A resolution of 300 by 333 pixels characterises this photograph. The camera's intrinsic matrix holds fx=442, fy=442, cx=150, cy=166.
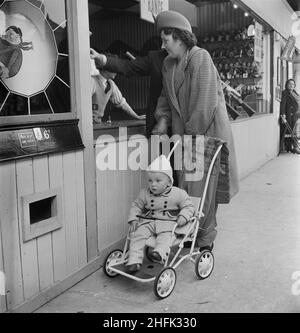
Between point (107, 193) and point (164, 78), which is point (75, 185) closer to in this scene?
point (107, 193)

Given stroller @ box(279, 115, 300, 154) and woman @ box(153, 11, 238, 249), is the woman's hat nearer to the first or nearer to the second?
woman @ box(153, 11, 238, 249)

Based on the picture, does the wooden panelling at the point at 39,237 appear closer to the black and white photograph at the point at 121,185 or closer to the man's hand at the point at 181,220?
the black and white photograph at the point at 121,185

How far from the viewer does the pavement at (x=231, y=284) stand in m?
2.65

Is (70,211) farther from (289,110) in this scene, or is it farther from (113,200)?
(289,110)

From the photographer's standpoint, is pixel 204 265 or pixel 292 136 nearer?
pixel 204 265

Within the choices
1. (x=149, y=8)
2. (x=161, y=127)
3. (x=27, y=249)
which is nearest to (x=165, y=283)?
(x=27, y=249)

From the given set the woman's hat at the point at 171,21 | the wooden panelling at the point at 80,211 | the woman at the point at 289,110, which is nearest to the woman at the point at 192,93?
the woman's hat at the point at 171,21

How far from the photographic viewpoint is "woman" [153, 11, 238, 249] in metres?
3.24

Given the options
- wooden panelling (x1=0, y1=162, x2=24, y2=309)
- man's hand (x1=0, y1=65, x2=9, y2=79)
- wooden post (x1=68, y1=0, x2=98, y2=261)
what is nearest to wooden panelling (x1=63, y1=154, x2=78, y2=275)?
wooden post (x1=68, y1=0, x2=98, y2=261)

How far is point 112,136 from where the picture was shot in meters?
3.48

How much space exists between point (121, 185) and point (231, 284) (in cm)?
116

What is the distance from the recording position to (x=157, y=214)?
2982 millimetres
